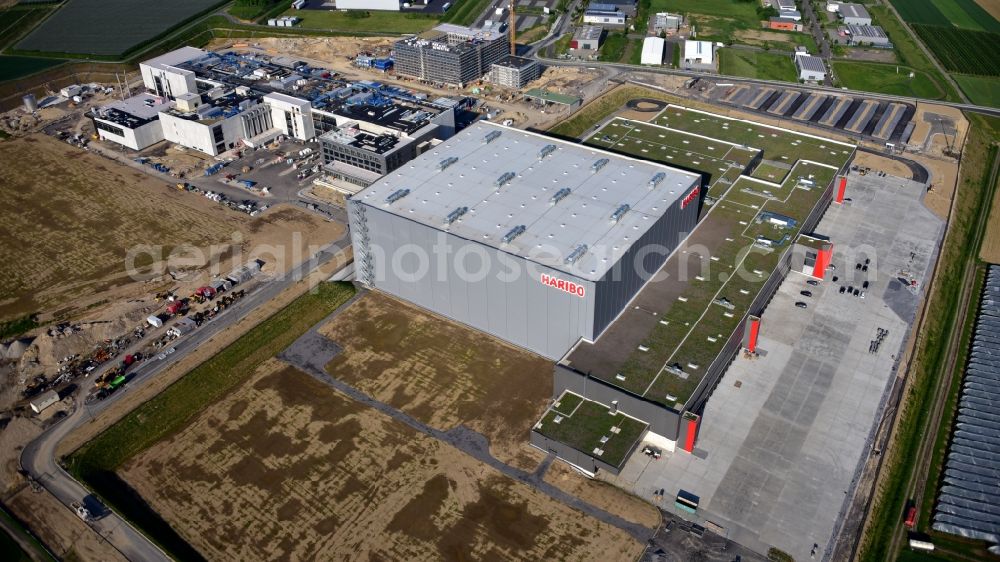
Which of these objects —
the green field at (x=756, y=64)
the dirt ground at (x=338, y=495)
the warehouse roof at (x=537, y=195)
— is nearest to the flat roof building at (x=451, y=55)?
the warehouse roof at (x=537, y=195)

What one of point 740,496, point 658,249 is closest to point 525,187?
point 658,249

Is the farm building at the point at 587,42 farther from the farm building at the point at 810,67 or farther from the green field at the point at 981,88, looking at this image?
the green field at the point at 981,88

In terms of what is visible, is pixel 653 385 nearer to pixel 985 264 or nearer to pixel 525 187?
pixel 525 187

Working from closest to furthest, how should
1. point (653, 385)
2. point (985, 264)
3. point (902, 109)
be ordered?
point (653, 385)
point (985, 264)
point (902, 109)

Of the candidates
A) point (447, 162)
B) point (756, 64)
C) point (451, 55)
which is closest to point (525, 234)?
point (447, 162)

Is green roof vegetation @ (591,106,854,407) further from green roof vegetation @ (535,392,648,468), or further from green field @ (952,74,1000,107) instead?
green field @ (952,74,1000,107)

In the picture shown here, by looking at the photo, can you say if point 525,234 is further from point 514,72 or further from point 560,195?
point 514,72
